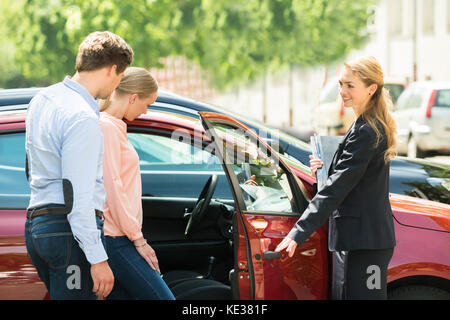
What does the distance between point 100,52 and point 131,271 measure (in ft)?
3.17

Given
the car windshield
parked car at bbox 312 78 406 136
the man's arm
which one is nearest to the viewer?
the man's arm

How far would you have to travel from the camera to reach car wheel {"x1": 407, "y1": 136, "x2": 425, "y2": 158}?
14.3m

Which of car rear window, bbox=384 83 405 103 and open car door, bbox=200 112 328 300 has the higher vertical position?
car rear window, bbox=384 83 405 103

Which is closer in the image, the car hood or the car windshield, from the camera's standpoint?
the car hood

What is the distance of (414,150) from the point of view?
14609mm

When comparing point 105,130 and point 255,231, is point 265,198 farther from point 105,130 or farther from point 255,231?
point 105,130

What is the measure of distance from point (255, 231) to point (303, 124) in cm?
3226

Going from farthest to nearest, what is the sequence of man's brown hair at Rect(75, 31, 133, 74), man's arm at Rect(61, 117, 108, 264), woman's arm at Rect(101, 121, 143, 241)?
woman's arm at Rect(101, 121, 143, 241)
man's brown hair at Rect(75, 31, 133, 74)
man's arm at Rect(61, 117, 108, 264)

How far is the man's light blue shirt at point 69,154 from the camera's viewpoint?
96.7 inches

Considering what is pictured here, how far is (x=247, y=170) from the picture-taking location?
3.43 metres

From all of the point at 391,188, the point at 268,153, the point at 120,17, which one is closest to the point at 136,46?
the point at 120,17

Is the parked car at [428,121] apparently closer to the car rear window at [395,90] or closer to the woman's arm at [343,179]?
the car rear window at [395,90]

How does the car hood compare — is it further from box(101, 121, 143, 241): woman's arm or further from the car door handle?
box(101, 121, 143, 241): woman's arm

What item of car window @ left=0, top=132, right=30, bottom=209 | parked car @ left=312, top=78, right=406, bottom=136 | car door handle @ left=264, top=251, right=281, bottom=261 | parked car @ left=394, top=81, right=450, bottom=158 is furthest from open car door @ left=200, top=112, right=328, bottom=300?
parked car @ left=312, top=78, right=406, bottom=136
